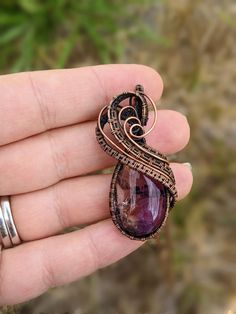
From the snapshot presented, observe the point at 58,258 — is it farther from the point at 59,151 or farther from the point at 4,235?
the point at 59,151

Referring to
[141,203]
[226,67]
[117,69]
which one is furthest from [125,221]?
[226,67]

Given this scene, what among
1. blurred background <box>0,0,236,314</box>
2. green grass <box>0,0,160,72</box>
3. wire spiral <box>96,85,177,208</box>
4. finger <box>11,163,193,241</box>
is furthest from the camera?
green grass <box>0,0,160,72</box>

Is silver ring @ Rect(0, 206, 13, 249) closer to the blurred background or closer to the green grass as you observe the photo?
the blurred background

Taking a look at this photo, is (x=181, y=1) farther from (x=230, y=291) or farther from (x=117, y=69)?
(x=230, y=291)

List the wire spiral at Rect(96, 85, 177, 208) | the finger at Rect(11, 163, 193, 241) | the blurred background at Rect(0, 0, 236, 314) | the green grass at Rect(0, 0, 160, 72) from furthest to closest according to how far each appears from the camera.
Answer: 1. the green grass at Rect(0, 0, 160, 72)
2. the blurred background at Rect(0, 0, 236, 314)
3. the finger at Rect(11, 163, 193, 241)
4. the wire spiral at Rect(96, 85, 177, 208)

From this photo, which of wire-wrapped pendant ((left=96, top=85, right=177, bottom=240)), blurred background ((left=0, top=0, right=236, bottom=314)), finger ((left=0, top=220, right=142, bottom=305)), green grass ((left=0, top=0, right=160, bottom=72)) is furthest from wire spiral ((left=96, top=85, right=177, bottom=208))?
green grass ((left=0, top=0, right=160, bottom=72))

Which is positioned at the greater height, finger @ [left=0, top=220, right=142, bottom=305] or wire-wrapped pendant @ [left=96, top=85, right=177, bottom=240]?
wire-wrapped pendant @ [left=96, top=85, right=177, bottom=240]
